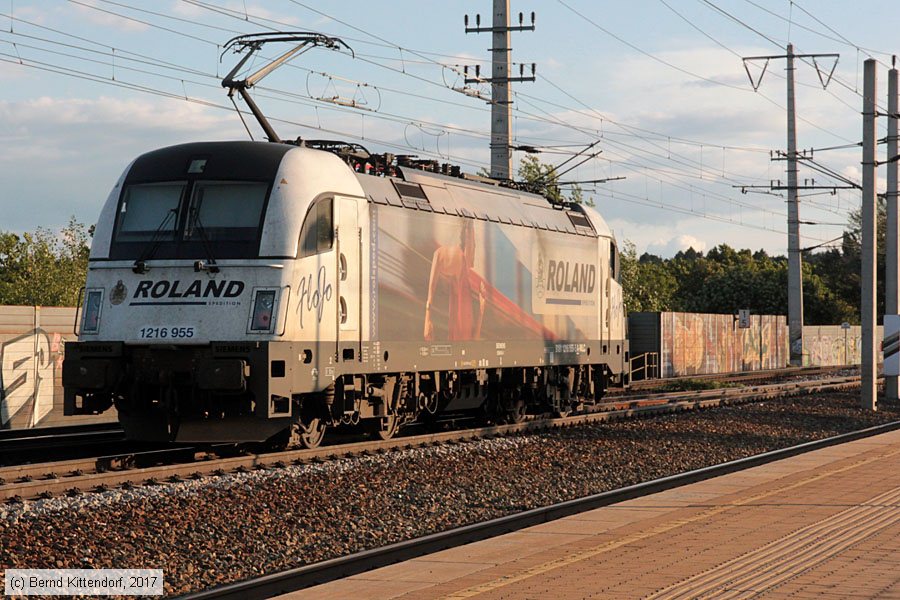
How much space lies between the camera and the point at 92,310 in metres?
17.2

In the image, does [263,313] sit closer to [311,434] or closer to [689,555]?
[311,434]

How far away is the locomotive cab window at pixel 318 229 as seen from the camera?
55.2 ft

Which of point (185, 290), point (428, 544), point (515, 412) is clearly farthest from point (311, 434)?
point (428, 544)

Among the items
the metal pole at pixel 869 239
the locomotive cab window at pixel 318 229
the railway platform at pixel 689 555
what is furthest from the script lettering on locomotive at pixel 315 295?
the metal pole at pixel 869 239

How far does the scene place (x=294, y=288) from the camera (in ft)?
54.1

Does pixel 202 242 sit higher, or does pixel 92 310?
pixel 202 242

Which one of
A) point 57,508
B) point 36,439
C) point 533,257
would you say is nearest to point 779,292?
point 533,257

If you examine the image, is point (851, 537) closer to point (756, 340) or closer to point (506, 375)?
point (506, 375)

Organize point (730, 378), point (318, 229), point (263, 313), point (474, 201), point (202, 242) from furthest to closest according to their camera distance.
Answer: point (730, 378)
point (474, 201)
point (318, 229)
point (202, 242)
point (263, 313)

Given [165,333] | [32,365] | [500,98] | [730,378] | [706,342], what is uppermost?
[500,98]

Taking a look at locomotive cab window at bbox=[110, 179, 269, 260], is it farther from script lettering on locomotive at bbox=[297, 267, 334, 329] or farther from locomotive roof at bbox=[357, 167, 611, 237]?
locomotive roof at bbox=[357, 167, 611, 237]

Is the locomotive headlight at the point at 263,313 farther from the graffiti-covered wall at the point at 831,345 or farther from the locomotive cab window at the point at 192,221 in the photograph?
the graffiti-covered wall at the point at 831,345

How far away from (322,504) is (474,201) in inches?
369

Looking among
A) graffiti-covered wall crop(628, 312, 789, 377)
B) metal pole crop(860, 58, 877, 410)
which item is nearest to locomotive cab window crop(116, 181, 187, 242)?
metal pole crop(860, 58, 877, 410)
